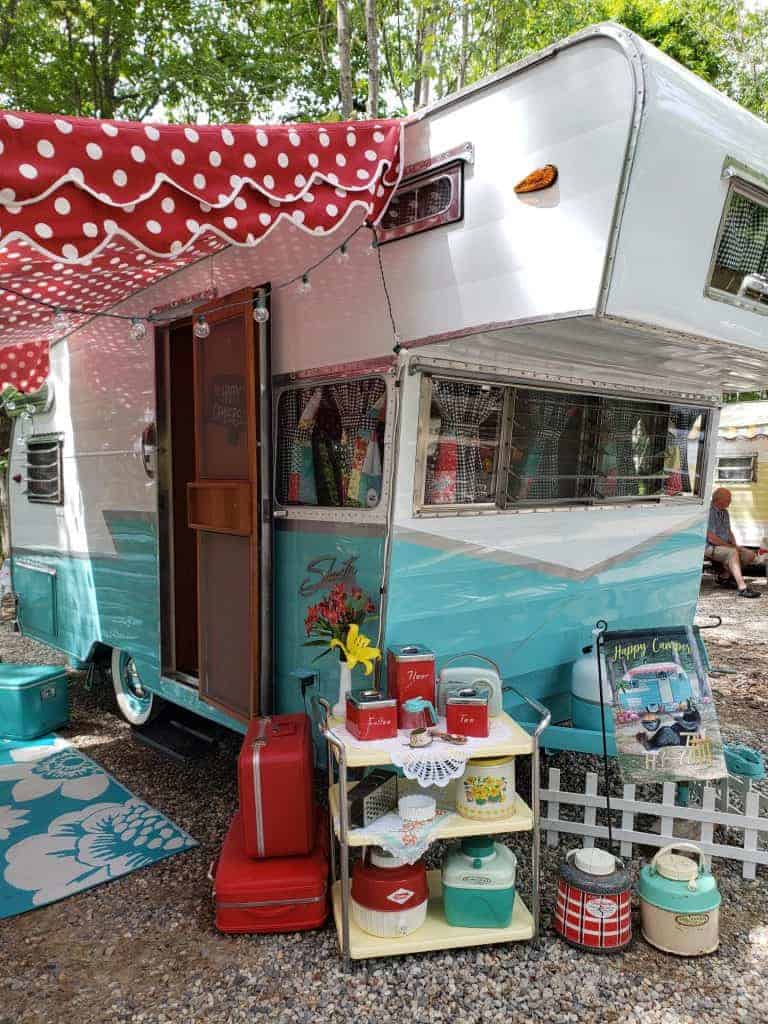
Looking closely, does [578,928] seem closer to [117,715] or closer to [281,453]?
[281,453]

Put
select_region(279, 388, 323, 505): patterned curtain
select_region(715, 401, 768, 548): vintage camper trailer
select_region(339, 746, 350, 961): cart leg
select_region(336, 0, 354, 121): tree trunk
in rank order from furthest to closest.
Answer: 1. select_region(715, 401, 768, 548): vintage camper trailer
2. select_region(336, 0, 354, 121): tree trunk
3. select_region(279, 388, 323, 505): patterned curtain
4. select_region(339, 746, 350, 961): cart leg

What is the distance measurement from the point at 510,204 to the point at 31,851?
135 inches

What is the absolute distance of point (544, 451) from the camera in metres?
3.65

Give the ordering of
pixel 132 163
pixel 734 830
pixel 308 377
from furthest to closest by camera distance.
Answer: pixel 734 830 < pixel 308 377 < pixel 132 163

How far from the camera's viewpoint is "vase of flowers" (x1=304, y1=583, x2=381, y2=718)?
2.94 meters

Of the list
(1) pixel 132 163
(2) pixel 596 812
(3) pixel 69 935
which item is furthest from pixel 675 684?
(1) pixel 132 163

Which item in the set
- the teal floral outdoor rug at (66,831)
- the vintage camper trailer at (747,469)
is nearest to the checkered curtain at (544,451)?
the teal floral outdoor rug at (66,831)

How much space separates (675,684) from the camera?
348cm

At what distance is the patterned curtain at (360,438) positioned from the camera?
3162 millimetres

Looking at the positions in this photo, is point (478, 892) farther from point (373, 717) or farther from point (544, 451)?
point (544, 451)

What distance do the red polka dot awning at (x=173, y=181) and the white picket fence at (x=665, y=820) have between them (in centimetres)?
257

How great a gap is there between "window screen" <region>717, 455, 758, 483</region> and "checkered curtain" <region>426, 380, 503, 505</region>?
10270mm

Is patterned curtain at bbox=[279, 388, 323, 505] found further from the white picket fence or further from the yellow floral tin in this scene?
the white picket fence

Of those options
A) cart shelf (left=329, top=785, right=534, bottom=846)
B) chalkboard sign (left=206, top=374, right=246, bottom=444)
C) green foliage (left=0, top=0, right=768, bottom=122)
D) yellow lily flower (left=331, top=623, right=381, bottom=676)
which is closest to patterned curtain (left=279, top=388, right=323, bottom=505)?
chalkboard sign (left=206, top=374, right=246, bottom=444)
